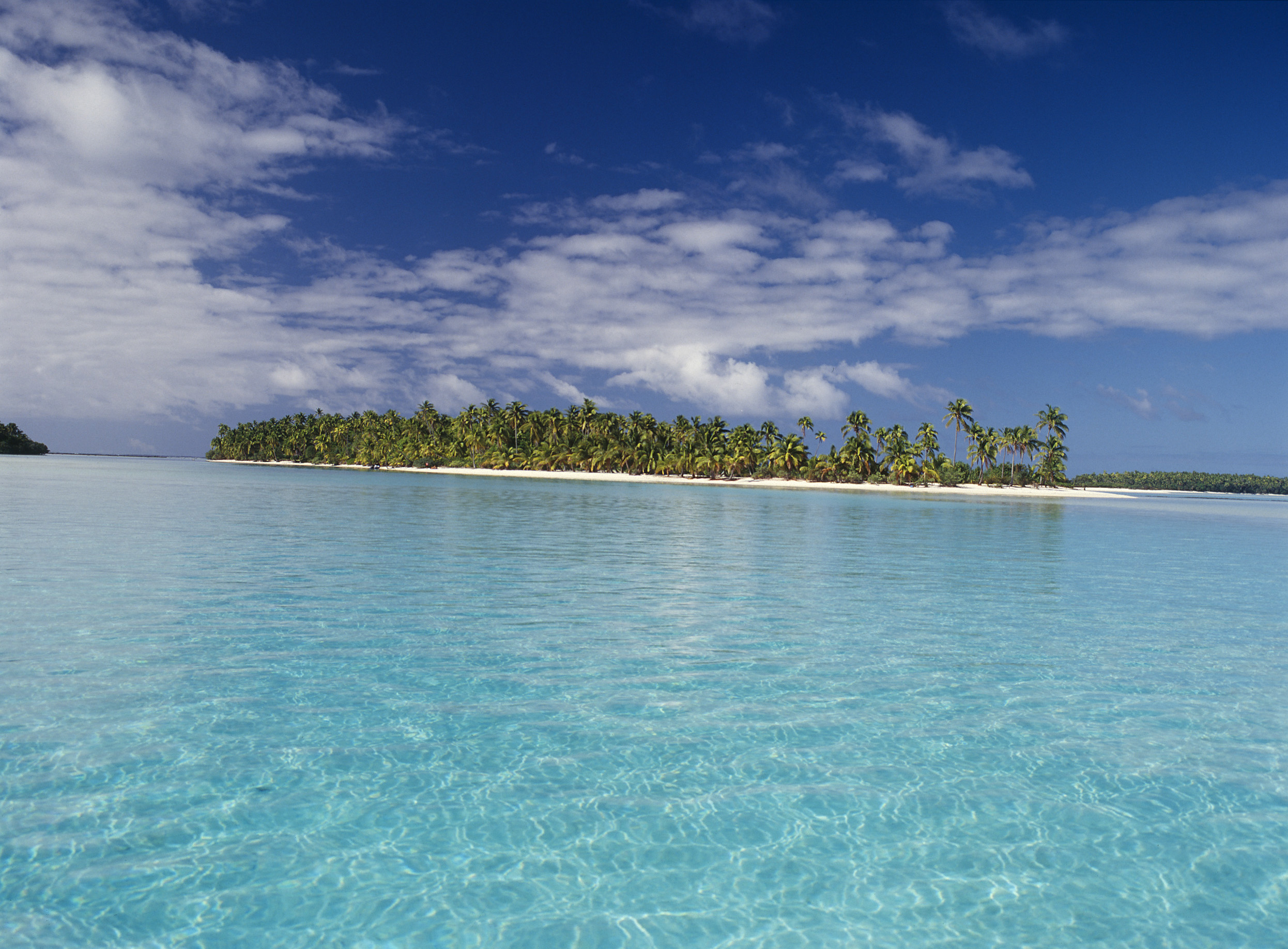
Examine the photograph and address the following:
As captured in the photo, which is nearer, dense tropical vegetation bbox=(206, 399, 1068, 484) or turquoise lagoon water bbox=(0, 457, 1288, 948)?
turquoise lagoon water bbox=(0, 457, 1288, 948)

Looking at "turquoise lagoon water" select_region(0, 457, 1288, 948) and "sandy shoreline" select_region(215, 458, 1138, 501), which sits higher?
"sandy shoreline" select_region(215, 458, 1138, 501)

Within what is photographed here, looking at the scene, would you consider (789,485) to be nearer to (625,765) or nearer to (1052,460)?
(1052,460)

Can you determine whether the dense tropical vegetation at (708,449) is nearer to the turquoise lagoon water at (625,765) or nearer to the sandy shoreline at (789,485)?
the sandy shoreline at (789,485)

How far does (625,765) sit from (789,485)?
121369mm

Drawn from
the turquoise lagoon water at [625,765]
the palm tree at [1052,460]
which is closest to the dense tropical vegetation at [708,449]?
the palm tree at [1052,460]

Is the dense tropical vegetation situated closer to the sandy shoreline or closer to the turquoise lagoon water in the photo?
the sandy shoreline

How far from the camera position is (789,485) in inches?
4988

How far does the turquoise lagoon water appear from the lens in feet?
18.1

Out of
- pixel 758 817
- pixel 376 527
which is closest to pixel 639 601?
pixel 758 817

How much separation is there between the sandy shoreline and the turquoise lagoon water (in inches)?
3804

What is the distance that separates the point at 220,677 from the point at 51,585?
31.4 feet

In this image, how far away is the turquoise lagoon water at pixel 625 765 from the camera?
5504mm

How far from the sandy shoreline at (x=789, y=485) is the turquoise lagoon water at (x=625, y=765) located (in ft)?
317

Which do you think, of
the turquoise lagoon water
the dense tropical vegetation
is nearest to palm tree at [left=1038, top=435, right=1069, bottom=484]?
the dense tropical vegetation
